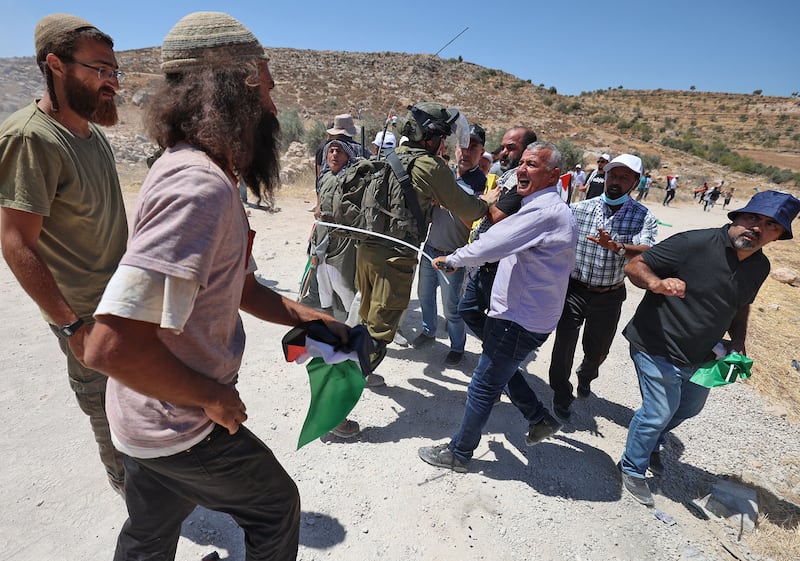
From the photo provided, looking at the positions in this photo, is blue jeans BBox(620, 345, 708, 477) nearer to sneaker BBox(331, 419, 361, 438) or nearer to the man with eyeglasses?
sneaker BBox(331, 419, 361, 438)

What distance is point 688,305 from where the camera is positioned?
8.40 ft

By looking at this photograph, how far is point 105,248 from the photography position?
204cm

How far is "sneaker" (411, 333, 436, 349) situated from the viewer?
454 centimetres

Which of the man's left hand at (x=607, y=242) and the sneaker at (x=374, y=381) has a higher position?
the man's left hand at (x=607, y=242)

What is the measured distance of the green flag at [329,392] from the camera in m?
2.01

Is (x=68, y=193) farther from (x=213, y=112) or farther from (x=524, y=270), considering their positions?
(x=524, y=270)

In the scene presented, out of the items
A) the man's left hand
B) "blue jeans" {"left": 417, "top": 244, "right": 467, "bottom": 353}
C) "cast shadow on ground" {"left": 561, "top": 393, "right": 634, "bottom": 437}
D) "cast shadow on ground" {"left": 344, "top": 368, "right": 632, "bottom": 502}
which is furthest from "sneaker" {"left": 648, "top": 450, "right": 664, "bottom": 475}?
"blue jeans" {"left": 417, "top": 244, "right": 467, "bottom": 353}

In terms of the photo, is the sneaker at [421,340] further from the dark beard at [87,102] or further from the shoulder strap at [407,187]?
the dark beard at [87,102]

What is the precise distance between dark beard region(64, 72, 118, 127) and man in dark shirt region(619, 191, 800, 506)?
3.07 m

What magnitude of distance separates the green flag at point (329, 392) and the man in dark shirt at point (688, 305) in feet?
6.19

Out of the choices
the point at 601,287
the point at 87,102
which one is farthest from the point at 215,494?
the point at 601,287

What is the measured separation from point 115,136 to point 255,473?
18.9 metres

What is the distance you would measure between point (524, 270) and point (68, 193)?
2.32 m

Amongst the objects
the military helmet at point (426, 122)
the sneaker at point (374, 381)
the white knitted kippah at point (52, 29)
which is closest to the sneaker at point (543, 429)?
the sneaker at point (374, 381)
